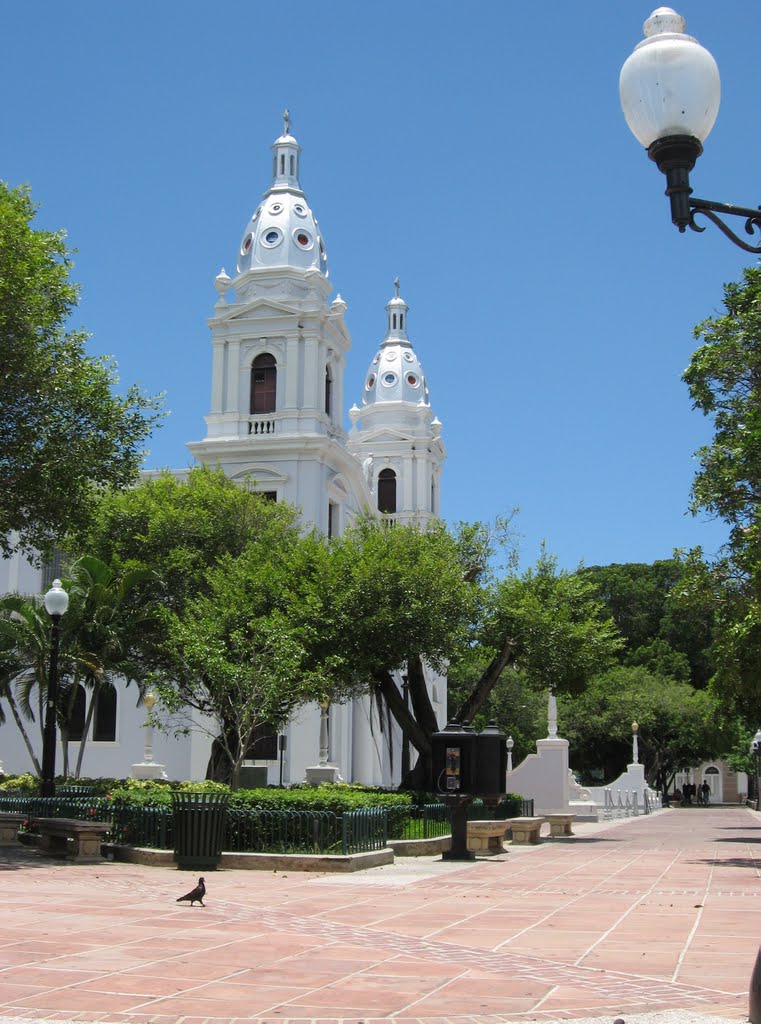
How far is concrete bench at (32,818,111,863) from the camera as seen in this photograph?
671 inches

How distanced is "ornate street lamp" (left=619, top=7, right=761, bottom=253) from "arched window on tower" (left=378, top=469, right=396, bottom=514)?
57841mm

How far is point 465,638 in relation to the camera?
98.2 feet

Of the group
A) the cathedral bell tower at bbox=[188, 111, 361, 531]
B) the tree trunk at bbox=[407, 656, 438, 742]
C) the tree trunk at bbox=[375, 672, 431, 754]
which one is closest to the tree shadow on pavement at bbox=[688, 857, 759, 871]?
the tree trunk at bbox=[375, 672, 431, 754]

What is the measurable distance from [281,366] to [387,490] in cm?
1906

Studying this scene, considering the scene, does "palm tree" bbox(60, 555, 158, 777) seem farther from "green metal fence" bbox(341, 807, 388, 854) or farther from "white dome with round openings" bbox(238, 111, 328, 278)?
"white dome with round openings" bbox(238, 111, 328, 278)

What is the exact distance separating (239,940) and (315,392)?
1482 inches

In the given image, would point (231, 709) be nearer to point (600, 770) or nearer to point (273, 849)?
point (273, 849)

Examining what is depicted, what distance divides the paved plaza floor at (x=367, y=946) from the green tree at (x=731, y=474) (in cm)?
811

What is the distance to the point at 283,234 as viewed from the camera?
48.8 metres

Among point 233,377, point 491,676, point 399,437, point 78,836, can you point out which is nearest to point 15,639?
point 491,676

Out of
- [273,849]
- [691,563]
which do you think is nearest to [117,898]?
[273,849]

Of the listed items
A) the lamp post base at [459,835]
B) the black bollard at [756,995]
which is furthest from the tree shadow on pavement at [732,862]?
the black bollard at [756,995]

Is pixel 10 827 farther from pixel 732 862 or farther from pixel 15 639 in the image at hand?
pixel 15 639

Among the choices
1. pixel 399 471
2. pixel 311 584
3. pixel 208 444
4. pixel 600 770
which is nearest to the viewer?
pixel 311 584
